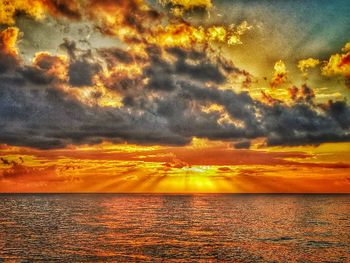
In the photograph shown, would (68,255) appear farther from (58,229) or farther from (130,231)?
(58,229)

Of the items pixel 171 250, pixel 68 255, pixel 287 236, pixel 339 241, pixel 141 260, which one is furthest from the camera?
pixel 287 236

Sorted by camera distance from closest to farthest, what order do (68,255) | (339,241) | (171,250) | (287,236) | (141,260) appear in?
(141,260)
(68,255)
(171,250)
(339,241)
(287,236)

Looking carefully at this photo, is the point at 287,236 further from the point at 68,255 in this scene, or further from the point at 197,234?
the point at 68,255

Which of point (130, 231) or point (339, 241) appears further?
point (130, 231)

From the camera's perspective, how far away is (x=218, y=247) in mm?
67375

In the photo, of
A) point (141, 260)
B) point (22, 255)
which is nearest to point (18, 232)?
point (22, 255)

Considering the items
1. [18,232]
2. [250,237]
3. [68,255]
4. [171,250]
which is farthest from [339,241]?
[18,232]

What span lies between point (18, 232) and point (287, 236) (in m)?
54.9

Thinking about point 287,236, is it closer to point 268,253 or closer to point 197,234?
point 197,234

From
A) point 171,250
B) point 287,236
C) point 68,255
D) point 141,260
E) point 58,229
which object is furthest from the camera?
point 58,229

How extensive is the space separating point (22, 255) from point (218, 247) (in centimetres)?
2961

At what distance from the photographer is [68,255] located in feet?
193

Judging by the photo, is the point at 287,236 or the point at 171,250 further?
the point at 287,236

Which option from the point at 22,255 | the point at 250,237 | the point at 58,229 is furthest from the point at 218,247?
the point at 58,229
